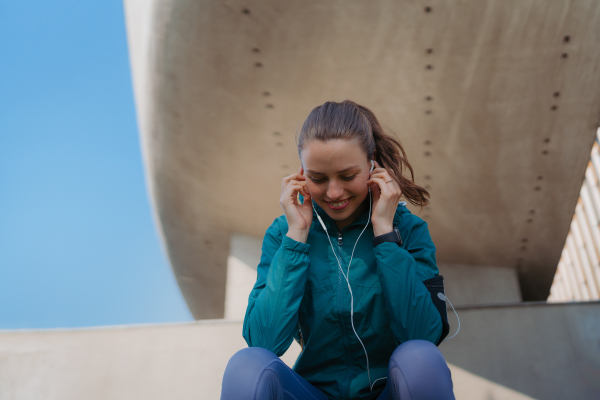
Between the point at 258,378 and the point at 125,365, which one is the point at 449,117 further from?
the point at 258,378

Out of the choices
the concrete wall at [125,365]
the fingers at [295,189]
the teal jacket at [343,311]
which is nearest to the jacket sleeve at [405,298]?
the teal jacket at [343,311]

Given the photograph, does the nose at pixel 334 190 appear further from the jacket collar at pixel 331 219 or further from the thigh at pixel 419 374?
the thigh at pixel 419 374

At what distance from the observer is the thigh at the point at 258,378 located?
0.98 metres

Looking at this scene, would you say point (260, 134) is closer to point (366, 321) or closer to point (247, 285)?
point (247, 285)

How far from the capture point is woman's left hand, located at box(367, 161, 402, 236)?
1.27m

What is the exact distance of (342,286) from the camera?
1.25 metres

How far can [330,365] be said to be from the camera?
1.22m

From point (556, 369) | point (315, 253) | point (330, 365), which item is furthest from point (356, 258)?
point (556, 369)

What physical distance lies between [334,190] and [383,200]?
0.14 meters

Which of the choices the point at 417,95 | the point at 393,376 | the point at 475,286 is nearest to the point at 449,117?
the point at 417,95

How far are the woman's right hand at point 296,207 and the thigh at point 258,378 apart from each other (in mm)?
366

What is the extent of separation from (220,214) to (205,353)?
5.71 ft

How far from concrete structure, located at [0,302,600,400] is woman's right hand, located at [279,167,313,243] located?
1481 mm

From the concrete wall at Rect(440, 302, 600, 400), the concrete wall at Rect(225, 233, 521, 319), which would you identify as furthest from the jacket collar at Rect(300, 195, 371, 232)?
the concrete wall at Rect(225, 233, 521, 319)
